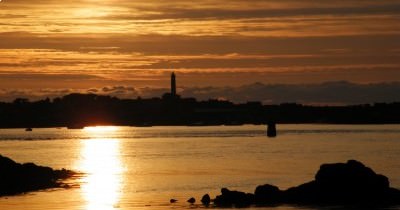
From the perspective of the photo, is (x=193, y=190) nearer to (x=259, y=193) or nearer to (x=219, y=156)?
(x=259, y=193)

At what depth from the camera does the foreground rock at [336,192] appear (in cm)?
5641

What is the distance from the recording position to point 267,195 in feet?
187

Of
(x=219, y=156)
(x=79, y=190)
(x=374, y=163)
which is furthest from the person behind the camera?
(x=219, y=156)

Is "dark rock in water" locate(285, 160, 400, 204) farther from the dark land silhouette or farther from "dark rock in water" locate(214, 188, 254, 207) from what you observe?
"dark rock in water" locate(214, 188, 254, 207)

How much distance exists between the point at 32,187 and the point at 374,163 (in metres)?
41.2

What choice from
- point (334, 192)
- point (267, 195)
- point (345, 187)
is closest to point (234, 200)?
point (267, 195)

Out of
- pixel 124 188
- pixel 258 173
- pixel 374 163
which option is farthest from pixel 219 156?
pixel 124 188

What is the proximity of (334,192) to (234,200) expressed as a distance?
5.77 meters

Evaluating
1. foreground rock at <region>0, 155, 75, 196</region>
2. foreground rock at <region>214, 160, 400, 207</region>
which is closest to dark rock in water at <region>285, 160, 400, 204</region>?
foreground rock at <region>214, 160, 400, 207</region>

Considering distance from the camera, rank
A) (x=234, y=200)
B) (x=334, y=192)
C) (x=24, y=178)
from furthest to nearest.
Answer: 1. (x=24, y=178)
2. (x=334, y=192)
3. (x=234, y=200)

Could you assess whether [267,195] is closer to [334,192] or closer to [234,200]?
[234,200]

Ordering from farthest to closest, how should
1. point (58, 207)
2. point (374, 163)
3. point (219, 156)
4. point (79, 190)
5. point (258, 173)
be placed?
point (219, 156)
point (374, 163)
point (258, 173)
point (79, 190)
point (58, 207)

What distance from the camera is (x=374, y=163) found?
98.1 m

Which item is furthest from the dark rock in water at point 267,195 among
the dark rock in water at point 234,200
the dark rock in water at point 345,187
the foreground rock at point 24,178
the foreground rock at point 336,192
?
the foreground rock at point 24,178
